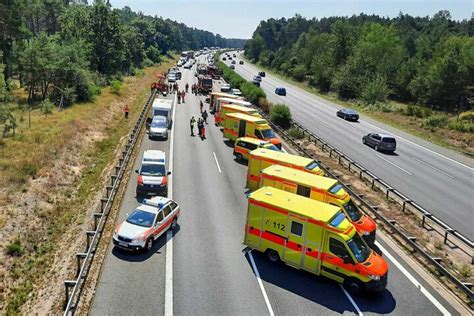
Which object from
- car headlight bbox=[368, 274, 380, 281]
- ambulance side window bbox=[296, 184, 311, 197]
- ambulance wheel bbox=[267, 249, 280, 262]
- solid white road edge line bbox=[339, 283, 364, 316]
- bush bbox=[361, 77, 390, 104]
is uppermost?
bush bbox=[361, 77, 390, 104]

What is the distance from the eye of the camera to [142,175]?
2544cm

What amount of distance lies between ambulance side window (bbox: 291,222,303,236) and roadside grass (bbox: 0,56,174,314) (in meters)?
11.2

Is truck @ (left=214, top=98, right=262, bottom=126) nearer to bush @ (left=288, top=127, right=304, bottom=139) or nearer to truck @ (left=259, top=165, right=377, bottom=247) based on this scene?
bush @ (left=288, top=127, right=304, bottom=139)

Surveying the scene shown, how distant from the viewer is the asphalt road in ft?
87.9

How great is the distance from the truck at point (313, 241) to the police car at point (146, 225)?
13.9ft

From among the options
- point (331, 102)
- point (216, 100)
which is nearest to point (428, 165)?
point (216, 100)

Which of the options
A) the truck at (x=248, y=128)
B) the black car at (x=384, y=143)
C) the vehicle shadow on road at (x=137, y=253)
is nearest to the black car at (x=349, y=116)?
the black car at (x=384, y=143)

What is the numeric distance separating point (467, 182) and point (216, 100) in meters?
30.9

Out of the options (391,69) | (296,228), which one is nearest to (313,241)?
(296,228)

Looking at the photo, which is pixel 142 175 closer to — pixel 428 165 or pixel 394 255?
pixel 394 255

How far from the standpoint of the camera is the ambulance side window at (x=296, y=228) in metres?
17.2

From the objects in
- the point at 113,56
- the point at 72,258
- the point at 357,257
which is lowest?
the point at 72,258

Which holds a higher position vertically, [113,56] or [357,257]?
[113,56]

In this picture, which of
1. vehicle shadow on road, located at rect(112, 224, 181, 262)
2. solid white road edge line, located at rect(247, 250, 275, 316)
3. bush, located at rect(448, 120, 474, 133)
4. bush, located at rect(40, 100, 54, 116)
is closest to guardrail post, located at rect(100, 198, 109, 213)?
vehicle shadow on road, located at rect(112, 224, 181, 262)
